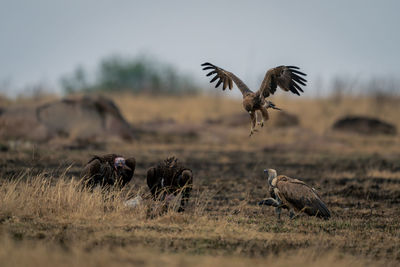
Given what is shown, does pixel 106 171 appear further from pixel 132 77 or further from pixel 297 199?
pixel 132 77

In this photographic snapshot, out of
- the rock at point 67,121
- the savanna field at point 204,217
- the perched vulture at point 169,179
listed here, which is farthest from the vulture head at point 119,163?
the rock at point 67,121

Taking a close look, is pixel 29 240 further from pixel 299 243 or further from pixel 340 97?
pixel 340 97

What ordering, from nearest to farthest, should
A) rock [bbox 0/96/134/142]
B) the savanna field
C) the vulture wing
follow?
the savanna field < the vulture wing < rock [bbox 0/96/134/142]

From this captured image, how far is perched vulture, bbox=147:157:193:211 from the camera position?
7535 mm

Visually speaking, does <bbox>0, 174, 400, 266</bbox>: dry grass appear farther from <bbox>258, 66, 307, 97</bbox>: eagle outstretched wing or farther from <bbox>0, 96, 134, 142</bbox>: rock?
<bbox>0, 96, 134, 142</bbox>: rock

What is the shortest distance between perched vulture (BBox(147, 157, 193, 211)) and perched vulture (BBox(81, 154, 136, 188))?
530 mm

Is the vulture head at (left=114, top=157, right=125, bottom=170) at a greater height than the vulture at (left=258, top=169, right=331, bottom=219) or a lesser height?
greater

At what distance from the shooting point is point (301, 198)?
712 centimetres

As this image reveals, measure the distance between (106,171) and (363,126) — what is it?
18273 millimetres

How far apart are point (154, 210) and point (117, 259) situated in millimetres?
2181

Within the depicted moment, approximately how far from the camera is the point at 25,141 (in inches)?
Answer: 717

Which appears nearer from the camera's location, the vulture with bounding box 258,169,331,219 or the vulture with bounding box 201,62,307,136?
the vulture with bounding box 258,169,331,219

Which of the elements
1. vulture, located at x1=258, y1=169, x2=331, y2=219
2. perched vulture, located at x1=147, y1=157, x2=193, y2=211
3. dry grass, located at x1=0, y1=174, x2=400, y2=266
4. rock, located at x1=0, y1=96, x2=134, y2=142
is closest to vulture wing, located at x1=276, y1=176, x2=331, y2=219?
vulture, located at x1=258, y1=169, x2=331, y2=219

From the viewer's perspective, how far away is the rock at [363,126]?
77.9ft
